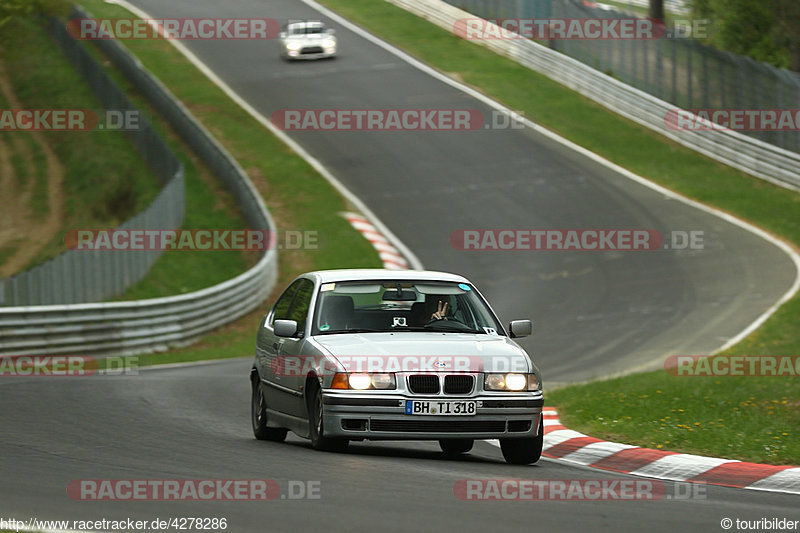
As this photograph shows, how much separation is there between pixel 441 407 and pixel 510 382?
58 cm

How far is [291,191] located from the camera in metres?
35.1

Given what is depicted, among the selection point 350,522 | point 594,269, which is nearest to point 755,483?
point 350,522

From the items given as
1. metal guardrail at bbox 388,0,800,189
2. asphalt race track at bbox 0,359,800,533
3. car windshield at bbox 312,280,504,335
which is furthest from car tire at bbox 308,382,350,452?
metal guardrail at bbox 388,0,800,189

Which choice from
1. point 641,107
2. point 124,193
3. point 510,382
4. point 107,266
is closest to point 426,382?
point 510,382

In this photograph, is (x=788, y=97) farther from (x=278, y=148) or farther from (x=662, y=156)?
(x=278, y=148)

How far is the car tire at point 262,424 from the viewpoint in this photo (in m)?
11.5

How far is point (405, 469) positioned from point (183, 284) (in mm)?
18971

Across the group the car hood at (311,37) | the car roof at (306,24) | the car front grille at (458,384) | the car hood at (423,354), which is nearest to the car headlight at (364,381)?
the car hood at (423,354)

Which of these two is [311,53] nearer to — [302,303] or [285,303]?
[285,303]

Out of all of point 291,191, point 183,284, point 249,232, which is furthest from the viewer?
point 291,191

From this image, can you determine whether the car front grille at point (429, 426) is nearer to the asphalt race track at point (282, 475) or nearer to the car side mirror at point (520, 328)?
the asphalt race track at point (282, 475)

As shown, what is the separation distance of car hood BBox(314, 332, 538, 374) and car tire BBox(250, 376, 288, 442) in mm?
1543

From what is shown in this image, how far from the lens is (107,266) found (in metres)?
24.2

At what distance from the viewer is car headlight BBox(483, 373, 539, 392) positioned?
32.1 ft
